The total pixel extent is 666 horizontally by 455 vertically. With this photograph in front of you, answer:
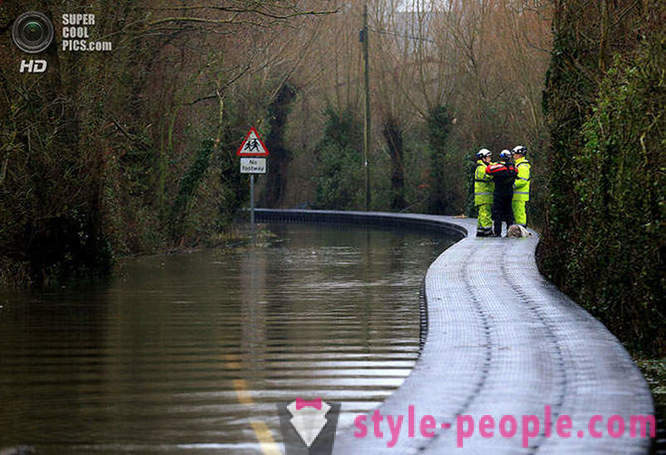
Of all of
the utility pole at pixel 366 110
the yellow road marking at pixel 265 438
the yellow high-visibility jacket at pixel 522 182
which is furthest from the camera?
the utility pole at pixel 366 110

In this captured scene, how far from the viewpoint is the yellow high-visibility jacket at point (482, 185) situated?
23.2 meters

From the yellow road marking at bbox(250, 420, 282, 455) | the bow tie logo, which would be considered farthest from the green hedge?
the yellow road marking at bbox(250, 420, 282, 455)

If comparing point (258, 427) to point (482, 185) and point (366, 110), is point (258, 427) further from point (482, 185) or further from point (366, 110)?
point (366, 110)

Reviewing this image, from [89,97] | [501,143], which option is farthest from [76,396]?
[501,143]

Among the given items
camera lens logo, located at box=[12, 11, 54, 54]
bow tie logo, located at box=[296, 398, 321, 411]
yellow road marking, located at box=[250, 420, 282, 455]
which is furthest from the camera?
camera lens logo, located at box=[12, 11, 54, 54]

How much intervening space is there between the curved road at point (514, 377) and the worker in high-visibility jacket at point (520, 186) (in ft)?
29.2

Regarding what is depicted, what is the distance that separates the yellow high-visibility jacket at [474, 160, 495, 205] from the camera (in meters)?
23.2

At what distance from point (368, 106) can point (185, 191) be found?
22772 mm

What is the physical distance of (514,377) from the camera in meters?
8.45

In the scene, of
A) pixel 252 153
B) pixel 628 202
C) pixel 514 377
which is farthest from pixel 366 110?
pixel 514 377

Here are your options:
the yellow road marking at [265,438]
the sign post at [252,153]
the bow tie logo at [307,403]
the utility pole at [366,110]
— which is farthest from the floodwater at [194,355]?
the utility pole at [366,110]

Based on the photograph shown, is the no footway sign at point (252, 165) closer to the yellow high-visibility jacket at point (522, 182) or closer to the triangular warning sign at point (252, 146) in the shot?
the triangular warning sign at point (252, 146)

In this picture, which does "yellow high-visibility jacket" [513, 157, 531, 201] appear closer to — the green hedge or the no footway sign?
the no footway sign

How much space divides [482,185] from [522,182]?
2.53 feet
